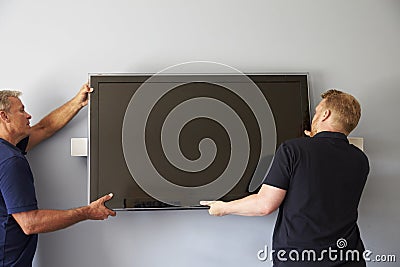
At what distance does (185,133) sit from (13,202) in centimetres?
85

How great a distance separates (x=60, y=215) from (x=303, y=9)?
1595 mm

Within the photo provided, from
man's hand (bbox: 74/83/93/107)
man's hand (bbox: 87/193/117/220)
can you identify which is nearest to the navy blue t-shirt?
man's hand (bbox: 87/193/117/220)

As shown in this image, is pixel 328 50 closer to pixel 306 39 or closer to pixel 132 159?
pixel 306 39

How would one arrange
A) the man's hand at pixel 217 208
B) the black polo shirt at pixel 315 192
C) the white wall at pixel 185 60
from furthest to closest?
the white wall at pixel 185 60 < the man's hand at pixel 217 208 < the black polo shirt at pixel 315 192

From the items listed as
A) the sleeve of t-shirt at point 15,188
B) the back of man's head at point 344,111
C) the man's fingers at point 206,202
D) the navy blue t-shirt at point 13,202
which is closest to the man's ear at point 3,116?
the navy blue t-shirt at point 13,202

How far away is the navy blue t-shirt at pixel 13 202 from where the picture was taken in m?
2.06

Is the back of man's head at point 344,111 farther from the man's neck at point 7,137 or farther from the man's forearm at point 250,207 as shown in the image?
the man's neck at point 7,137

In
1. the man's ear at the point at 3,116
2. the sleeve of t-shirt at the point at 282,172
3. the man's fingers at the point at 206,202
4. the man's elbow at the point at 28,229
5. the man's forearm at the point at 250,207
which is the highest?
the man's ear at the point at 3,116

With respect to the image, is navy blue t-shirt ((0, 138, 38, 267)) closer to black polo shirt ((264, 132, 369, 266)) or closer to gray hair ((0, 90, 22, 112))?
gray hair ((0, 90, 22, 112))

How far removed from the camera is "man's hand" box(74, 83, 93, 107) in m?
2.42

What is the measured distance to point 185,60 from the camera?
8.34 ft

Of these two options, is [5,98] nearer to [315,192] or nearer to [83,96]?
[83,96]

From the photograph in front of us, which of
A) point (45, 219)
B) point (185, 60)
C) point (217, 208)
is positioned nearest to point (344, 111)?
point (217, 208)

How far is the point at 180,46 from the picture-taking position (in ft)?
8.38
